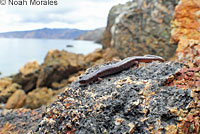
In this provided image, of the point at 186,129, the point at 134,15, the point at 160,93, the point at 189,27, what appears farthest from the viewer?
the point at 134,15

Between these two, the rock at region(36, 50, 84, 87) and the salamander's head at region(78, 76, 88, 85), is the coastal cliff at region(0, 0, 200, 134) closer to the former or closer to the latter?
the salamander's head at region(78, 76, 88, 85)

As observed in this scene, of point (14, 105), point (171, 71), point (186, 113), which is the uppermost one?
point (171, 71)

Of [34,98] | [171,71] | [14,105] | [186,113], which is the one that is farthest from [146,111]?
[14,105]

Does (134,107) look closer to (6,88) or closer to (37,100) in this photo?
(37,100)

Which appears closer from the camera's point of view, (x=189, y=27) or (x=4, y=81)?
(x=189, y=27)

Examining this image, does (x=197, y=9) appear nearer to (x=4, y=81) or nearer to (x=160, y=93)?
(x=160, y=93)

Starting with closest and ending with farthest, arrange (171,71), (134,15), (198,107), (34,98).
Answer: (198,107) < (171,71) < (34,98) < (134,15)

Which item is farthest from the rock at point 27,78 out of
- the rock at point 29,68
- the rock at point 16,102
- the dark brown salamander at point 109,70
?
the dark brown salamander at point 109,70
